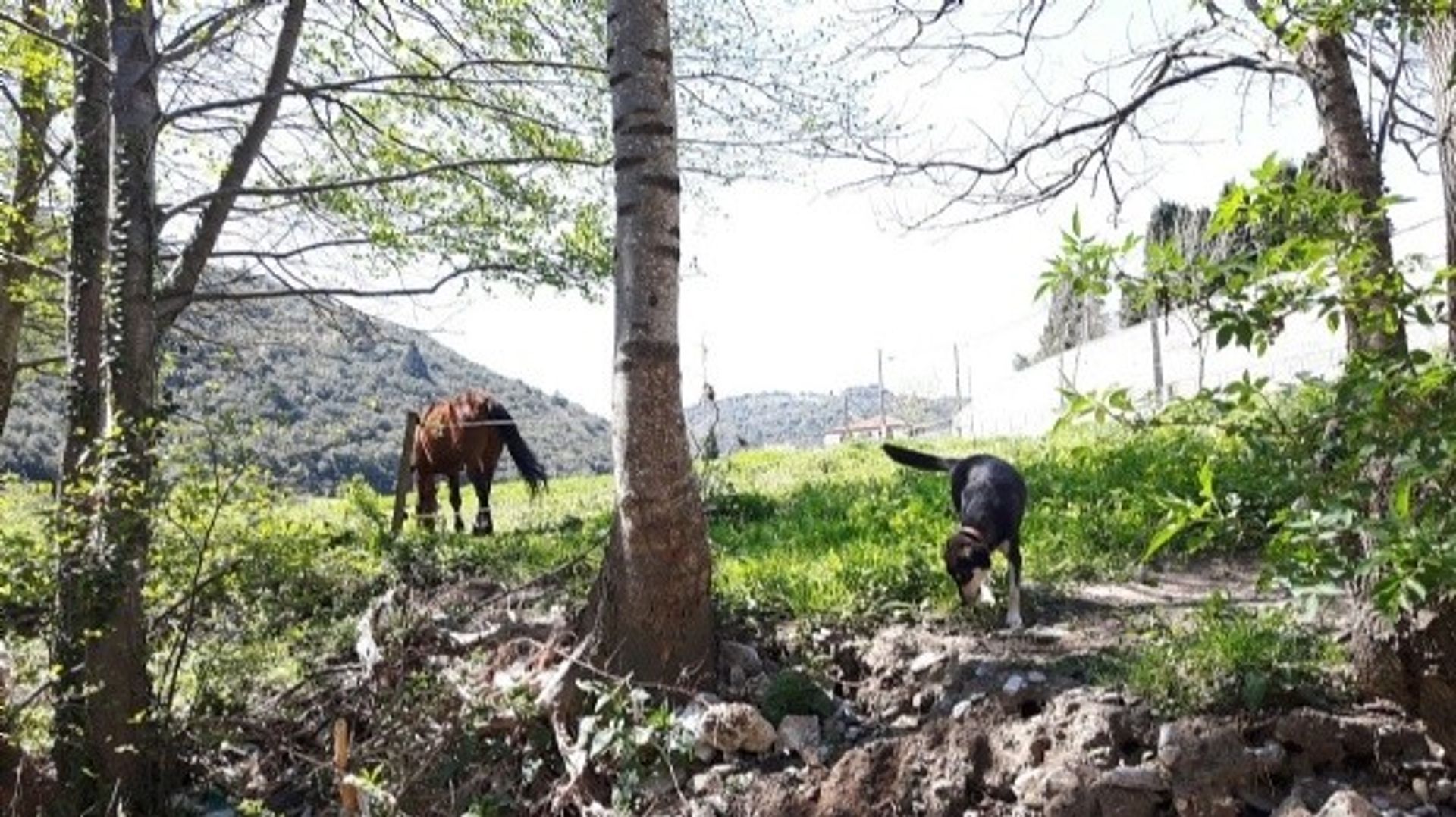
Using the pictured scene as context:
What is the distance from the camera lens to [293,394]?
8805 millimetres

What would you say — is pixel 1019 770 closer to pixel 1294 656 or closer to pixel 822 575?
pixel 1294 656

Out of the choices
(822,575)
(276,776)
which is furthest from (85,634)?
(822,575)

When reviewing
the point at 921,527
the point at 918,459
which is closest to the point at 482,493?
the point at 918,459

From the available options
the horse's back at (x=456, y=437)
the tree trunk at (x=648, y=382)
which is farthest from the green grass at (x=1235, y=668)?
the horse's back at (x=456, y=437)

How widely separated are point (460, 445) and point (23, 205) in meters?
4.42

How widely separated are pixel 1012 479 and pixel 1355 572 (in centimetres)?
395

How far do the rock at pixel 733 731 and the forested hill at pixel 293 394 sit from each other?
2188 mm

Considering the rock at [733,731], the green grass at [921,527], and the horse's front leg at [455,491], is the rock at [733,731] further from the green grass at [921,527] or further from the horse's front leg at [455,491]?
the horse's front leg at [455,491]

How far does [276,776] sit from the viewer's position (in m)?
5.79

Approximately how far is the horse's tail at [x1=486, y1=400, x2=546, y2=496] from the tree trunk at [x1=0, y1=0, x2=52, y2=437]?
4.39 metres

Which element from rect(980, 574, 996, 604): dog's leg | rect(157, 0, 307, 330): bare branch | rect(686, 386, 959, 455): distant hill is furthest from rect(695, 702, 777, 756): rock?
rect(686, 386, 959, 455): distant hill

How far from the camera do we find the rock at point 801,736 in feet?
Answer: 15.4

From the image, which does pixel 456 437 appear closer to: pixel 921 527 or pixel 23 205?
pixel 23 205

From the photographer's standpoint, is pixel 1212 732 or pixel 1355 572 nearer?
pixel 1355 572
